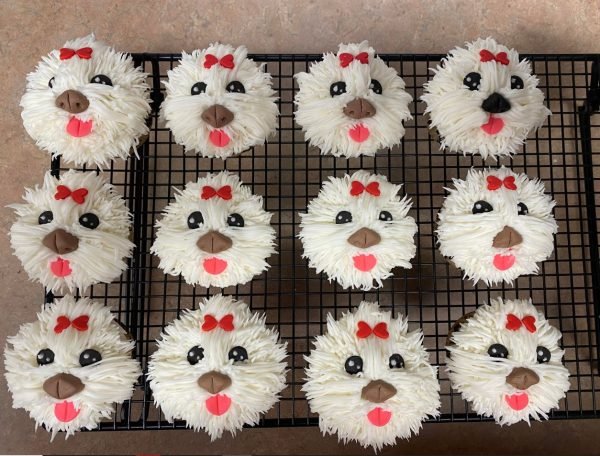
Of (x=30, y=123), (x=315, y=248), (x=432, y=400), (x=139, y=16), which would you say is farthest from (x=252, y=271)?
(x=139, y=16)

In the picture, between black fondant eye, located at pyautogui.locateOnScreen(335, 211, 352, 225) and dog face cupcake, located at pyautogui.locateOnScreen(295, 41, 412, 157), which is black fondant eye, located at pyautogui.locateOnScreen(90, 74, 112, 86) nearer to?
dog face cupcake, located at pyautogui.locateOnScreen(295, 41, 412, 157)

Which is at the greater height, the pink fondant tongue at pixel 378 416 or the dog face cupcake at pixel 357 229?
the dog face cupcake at pixel 357 229

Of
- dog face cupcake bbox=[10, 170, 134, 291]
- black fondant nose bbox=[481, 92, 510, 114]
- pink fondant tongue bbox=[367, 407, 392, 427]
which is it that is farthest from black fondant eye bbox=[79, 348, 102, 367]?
black fondant nose bbox=[481, 92, 510, 114]

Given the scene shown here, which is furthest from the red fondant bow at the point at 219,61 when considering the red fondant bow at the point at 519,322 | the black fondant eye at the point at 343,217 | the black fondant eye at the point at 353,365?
the red fondant bow at the point at 519,322

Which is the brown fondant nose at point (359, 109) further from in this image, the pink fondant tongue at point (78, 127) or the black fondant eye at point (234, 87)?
the pink fondant tongue at point (78, 127)

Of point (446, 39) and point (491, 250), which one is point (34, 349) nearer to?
point (491, 250)
